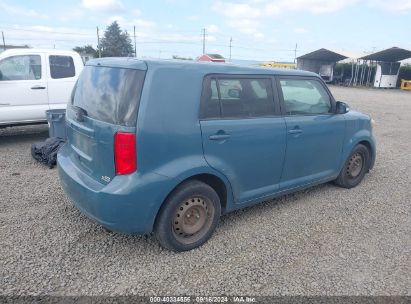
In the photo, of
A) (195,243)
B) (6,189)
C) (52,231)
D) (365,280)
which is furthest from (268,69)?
(6,189)

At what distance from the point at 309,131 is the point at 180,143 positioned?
5.99 ft

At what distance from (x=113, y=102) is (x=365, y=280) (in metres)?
2.61

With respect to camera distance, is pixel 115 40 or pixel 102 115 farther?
pixel 115 40

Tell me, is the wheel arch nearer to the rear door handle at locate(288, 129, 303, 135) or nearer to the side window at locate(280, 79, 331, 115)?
the rear door handle at locate(288, 129, 303, 135)

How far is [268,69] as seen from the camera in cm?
400

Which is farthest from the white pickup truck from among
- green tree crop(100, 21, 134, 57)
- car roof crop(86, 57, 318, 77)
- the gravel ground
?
green tree crop(100, 21, 134, 57)

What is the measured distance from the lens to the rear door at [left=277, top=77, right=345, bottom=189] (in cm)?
405

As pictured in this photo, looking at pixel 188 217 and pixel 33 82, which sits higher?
pixel 33 82

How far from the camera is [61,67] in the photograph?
7371 millimetres

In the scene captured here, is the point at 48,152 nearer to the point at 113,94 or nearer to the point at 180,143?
the point at 113,94

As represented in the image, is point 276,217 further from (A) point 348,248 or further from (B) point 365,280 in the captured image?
(B) point 365,280

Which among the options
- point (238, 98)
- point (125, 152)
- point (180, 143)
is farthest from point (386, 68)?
point (125, 152)

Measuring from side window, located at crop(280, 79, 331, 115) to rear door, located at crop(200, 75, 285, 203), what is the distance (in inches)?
9.8

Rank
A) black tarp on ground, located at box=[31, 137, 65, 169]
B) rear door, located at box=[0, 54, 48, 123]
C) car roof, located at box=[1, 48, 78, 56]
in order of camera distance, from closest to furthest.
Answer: black tarp on ground, located at box=[31, 137, 65, 169] → rear door, located at box=[0, 54, 48, 123] → car roof, located at box=[1, 48, 78, 56]
